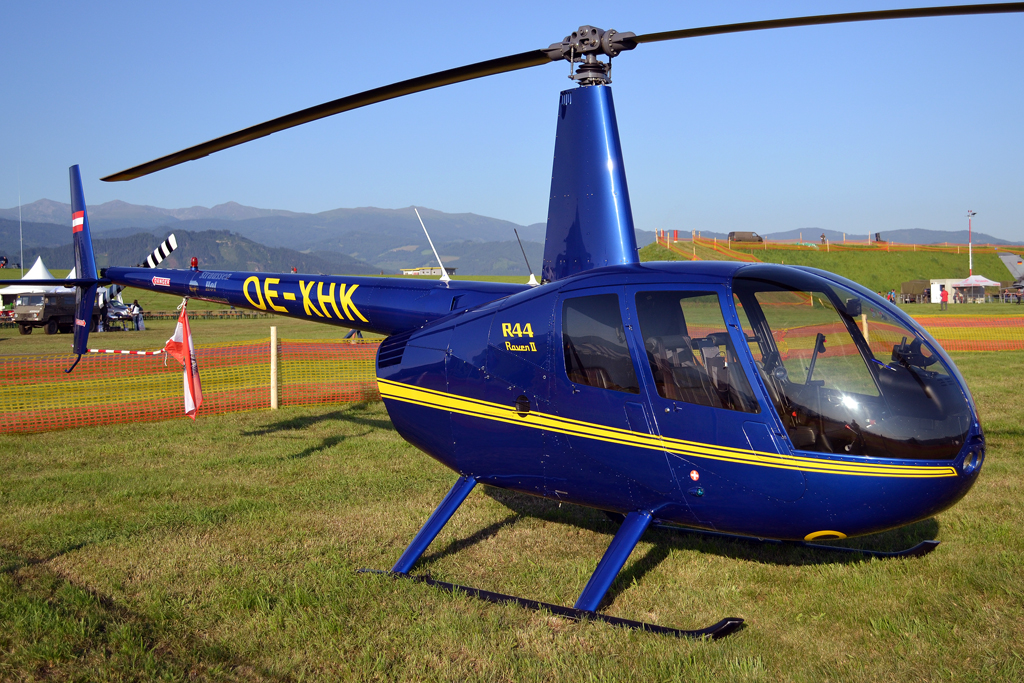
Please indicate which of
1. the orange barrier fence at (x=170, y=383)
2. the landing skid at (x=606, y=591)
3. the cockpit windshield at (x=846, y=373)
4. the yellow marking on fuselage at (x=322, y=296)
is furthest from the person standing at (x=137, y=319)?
the cockpit windshield at (x=846, y=373)

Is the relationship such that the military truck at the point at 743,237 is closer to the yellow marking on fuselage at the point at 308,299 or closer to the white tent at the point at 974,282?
the white tent at the point at 974,282

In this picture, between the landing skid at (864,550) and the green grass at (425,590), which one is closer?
the green grass at (425,590)

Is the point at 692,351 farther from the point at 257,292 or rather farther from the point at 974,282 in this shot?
the point at 974,282

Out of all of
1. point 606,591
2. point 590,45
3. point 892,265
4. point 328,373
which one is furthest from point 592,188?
point 892,265

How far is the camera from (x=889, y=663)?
382cm

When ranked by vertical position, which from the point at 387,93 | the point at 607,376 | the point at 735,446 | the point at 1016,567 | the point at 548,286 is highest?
the point at 387,93

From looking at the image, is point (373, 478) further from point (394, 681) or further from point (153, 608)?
point (394, 681)

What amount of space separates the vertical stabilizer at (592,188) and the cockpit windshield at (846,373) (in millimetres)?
1402

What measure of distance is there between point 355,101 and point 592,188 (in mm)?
1851

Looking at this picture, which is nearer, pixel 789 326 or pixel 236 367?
pixel 789 326

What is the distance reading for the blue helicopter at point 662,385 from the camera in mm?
3910

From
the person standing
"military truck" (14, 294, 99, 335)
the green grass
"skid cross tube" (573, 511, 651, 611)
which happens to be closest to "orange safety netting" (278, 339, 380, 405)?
the green grass

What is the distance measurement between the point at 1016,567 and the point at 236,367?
56.3 feet

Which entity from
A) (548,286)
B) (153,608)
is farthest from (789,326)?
(153,608)
